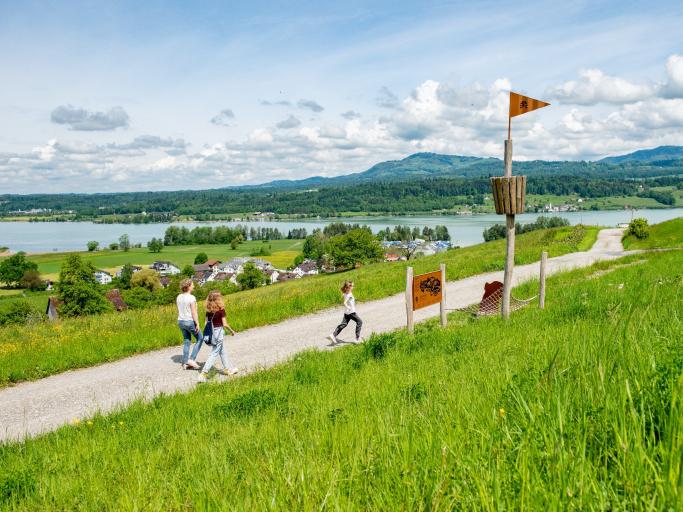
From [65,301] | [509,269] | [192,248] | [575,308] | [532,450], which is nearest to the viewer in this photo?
[532,450]

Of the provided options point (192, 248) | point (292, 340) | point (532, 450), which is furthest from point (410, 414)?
point (192, 248)

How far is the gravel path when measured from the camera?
8859mm

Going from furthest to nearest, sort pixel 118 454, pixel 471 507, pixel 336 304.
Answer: pixel 336 304
pixel 118 454
pixel 471 507

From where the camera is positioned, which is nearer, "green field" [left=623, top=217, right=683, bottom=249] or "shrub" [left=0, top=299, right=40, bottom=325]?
"green field" [left=623, top=217, right=683, bottom=249]

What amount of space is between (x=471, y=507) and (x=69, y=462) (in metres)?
4.69

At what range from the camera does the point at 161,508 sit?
2.69m

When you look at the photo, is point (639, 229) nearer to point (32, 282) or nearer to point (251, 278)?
point (251, 278)

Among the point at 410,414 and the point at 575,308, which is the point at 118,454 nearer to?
the point at 410,414

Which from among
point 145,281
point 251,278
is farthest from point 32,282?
point 251,278

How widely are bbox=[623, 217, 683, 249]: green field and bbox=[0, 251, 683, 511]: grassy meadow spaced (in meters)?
33.1

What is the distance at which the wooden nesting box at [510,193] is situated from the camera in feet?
32.3

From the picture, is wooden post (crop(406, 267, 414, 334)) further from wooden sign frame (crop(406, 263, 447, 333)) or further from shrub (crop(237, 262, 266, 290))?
shrub (crop(237, 262, 266, 290))

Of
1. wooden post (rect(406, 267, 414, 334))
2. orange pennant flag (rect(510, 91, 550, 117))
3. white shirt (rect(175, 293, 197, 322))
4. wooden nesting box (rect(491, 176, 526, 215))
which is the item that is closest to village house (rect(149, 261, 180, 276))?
white shirt (rect(175, 293, 197, 322))

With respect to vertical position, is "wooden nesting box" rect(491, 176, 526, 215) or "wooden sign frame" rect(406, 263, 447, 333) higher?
"wooden nesting box" rect(491, 176, 526, 215)
